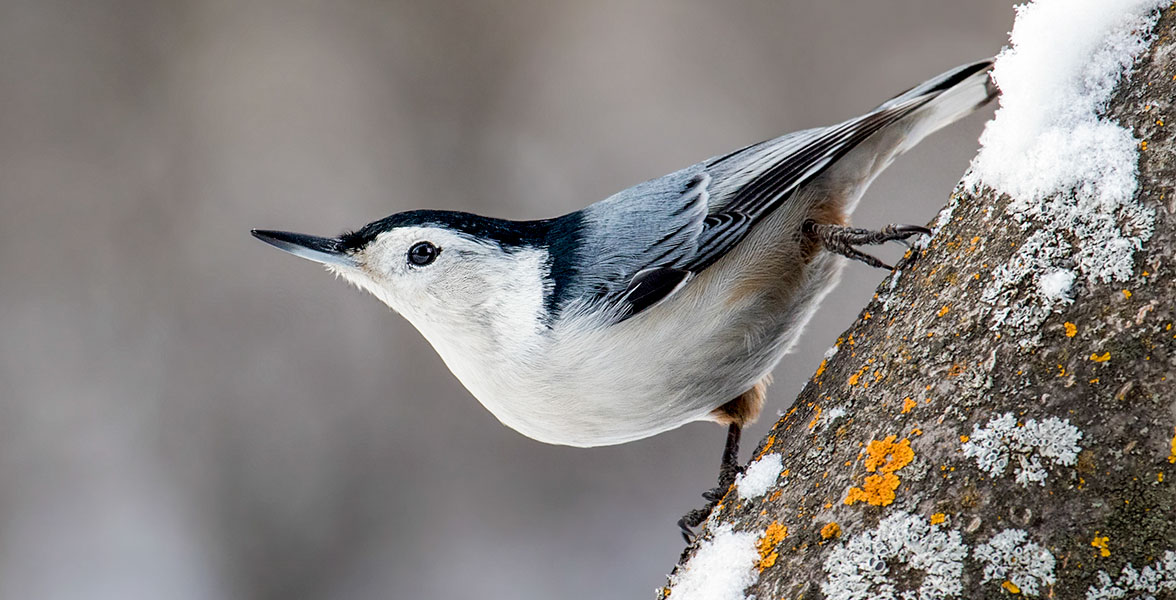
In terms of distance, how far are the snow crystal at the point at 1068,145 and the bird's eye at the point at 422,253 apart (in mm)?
919

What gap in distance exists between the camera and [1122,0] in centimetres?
85

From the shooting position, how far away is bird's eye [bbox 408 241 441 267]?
1522mm

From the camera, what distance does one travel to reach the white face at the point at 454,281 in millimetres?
1458

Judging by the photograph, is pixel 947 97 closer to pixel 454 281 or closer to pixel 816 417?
pixel 816 417

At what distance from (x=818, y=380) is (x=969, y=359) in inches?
8.8

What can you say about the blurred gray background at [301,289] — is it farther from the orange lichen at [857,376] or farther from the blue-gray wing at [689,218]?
the orange lichen at [857,376]

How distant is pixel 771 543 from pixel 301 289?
6.94 feet

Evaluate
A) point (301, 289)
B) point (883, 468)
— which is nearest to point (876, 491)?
point (883, 468)

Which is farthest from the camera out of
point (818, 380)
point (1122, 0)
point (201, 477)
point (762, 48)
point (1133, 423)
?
point (762, 48)

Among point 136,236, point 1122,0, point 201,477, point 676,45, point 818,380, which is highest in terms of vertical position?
point 676,45

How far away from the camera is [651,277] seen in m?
1.41

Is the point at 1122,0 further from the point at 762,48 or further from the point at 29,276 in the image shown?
the point at 29,276

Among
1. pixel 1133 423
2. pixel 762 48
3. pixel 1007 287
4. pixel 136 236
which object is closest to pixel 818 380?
pixel 1007 287

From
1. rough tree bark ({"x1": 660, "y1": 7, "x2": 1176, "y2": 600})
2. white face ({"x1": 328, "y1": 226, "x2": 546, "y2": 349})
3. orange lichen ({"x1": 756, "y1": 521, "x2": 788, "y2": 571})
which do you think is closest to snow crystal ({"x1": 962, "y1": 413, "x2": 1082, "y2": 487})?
rough tree bark ({"x1": 660, "y1": 7, "x2": 1176, "y2": 600})
